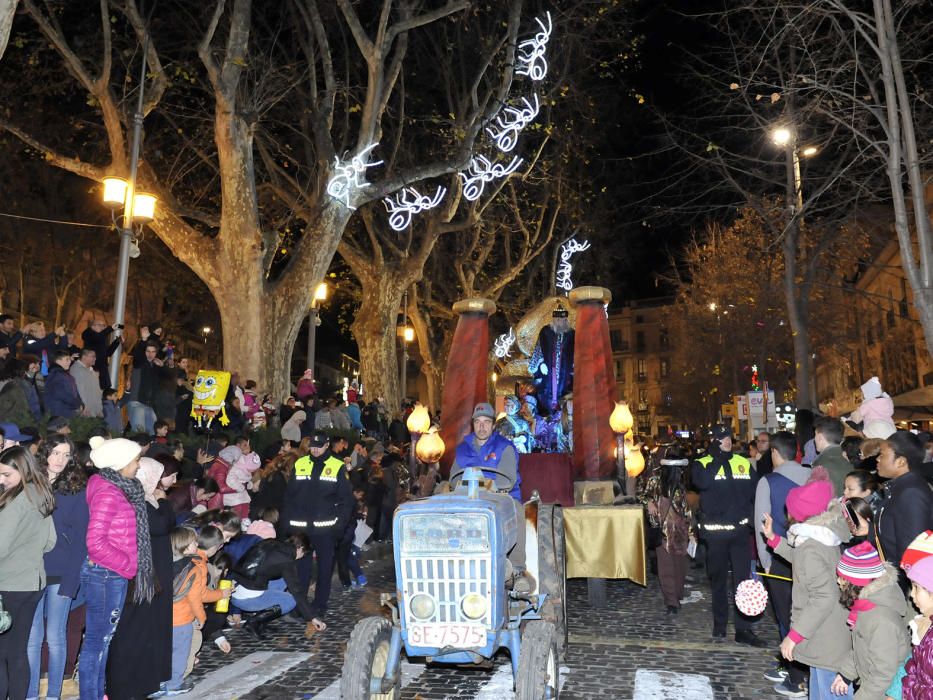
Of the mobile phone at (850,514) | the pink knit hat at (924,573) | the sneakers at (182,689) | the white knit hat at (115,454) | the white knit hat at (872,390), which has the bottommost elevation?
the sneakers at (182,689)

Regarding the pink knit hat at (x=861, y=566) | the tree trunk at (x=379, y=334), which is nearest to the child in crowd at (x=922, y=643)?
the pink knit hat at (x=861, y=566)

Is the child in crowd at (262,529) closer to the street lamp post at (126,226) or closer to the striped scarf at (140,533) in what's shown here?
the striped scarf at (140,533)

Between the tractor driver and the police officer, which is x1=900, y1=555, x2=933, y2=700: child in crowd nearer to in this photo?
the tractor driver

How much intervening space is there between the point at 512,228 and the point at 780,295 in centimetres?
1239

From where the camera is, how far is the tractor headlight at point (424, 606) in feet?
15.6

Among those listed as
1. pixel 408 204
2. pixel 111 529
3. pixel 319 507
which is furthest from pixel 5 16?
pixel 408 204

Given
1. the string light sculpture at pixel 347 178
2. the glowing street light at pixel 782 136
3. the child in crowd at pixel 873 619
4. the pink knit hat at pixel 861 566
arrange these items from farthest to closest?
1. the string light sculpture at pixel 347 178
2. the glowing street light at pixel 782 136
3. the pink knit hat at pixel 861 566
4. the child in crowd at pixel 873 619

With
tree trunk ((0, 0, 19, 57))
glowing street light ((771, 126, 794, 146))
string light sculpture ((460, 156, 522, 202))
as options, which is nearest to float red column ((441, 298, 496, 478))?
tree trunk ((0, 0, 19, 57))

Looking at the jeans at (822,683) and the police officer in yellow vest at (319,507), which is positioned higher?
the police officer in yellow vest at (319,507)

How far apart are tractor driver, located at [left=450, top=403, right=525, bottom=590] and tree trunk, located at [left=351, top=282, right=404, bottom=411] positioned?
1549cm

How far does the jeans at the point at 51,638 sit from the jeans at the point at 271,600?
227 centimetres

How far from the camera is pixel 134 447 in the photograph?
5504 millimetres

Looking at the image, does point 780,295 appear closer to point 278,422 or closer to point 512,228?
point 512,228

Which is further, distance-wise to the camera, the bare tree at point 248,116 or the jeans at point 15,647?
the bare tree at point 248,116
